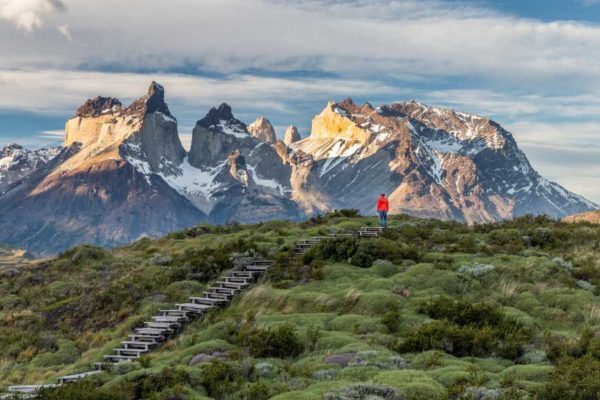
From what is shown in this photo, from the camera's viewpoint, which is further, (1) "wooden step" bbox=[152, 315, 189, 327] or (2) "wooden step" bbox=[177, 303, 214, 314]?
(2) "wooden step" bbox=[177, 303, 214, 314]

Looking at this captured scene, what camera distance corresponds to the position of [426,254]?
118ft

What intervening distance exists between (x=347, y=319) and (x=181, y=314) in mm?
8374

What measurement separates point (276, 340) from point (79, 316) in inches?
629

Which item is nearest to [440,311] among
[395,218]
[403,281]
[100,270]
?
[403,281]

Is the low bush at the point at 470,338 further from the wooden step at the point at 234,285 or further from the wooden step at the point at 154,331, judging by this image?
the wooden step at the point at 234,285

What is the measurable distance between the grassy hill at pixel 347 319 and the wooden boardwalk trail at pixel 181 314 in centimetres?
79

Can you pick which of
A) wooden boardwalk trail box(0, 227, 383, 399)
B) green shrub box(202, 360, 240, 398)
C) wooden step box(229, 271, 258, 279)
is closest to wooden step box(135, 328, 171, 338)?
wooden boardwalk trail box(0, 227, 383, 399)

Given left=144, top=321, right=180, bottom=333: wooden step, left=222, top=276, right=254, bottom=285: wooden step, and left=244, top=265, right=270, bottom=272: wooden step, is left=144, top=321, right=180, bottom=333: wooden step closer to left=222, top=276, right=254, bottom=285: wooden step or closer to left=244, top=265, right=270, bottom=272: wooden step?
left=222, top=276, right=254, bottom=285: wooden step

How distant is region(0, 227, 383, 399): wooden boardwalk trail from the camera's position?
2788 cm

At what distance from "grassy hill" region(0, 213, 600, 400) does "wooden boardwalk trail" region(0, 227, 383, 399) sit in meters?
0.79

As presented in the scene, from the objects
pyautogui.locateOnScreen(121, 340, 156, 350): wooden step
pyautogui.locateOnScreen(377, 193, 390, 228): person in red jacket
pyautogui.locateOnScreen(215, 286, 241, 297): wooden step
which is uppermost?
pyautogui.locateOnScreen(377, 193, 390, 228): person in red jacket

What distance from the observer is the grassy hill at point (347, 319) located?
19469 mm

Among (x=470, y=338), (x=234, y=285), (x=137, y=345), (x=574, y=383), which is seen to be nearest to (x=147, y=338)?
(x=137, y=345)

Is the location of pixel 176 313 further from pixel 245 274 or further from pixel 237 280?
pixel 245 274
